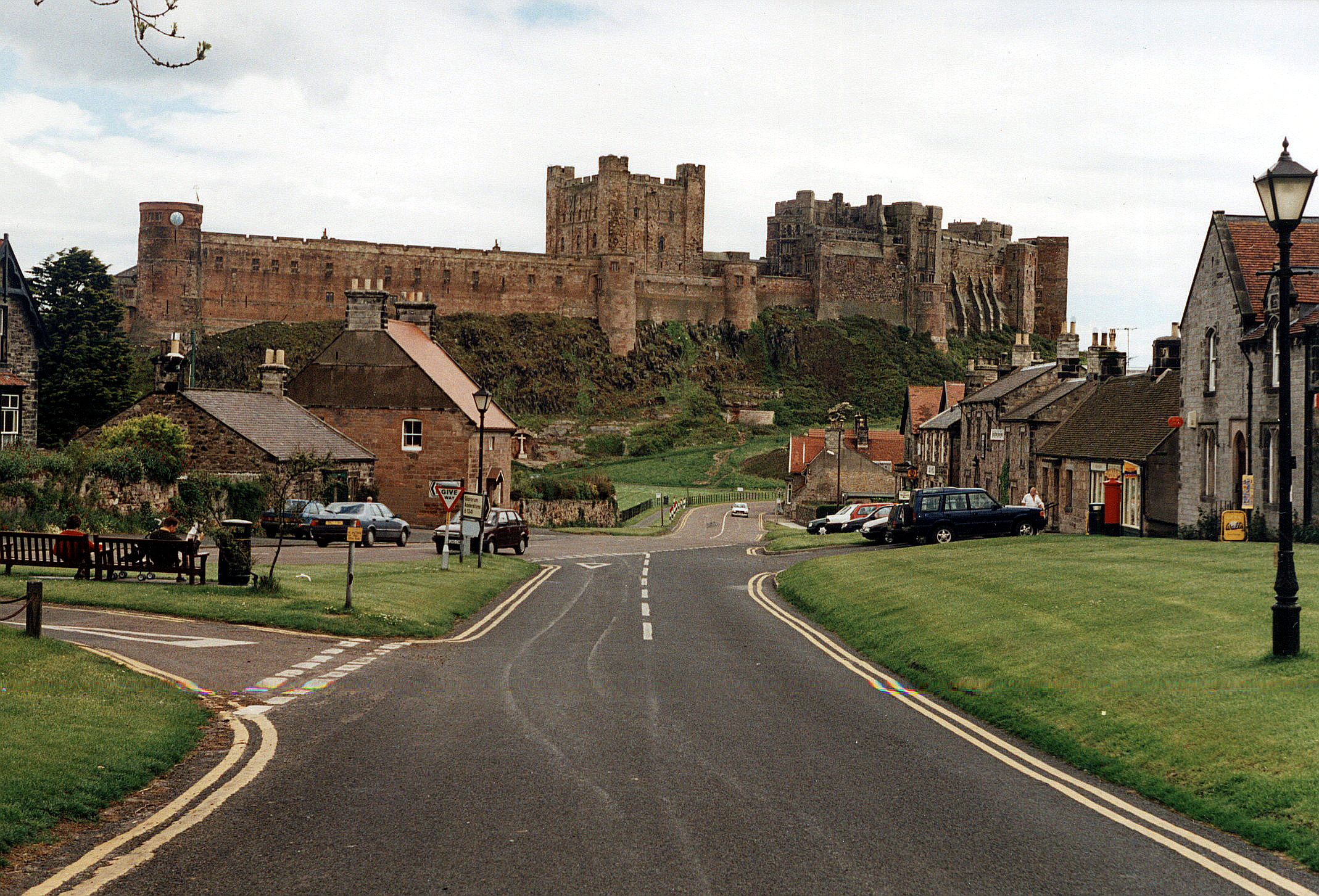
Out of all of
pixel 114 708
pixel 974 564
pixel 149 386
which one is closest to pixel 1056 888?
pixel 114 708

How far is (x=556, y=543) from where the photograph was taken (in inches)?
1948

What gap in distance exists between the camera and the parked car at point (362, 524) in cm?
3928

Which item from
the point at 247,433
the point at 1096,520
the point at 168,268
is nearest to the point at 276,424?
the point at 247,433

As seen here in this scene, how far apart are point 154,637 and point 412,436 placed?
3784 centimetres

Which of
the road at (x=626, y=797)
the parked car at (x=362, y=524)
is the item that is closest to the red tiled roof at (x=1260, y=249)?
the road at (x=626, y=797)

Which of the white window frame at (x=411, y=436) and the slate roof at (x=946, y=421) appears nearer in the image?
the white window frame at (x=411, y=436)

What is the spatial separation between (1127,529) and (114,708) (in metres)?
35.9

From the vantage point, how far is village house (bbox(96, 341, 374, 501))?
144ft

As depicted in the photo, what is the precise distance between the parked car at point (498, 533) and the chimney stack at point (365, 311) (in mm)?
16836

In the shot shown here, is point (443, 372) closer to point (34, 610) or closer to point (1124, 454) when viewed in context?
point (1124, 454)

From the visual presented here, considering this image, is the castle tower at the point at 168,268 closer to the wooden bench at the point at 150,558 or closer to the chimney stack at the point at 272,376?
the chimney stack at the point at 272,376

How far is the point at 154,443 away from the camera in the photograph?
4128cm

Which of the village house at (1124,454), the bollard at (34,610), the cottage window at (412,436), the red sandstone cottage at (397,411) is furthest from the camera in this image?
the cottage window at (412,436)

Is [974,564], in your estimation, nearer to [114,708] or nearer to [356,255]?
[114,708]
